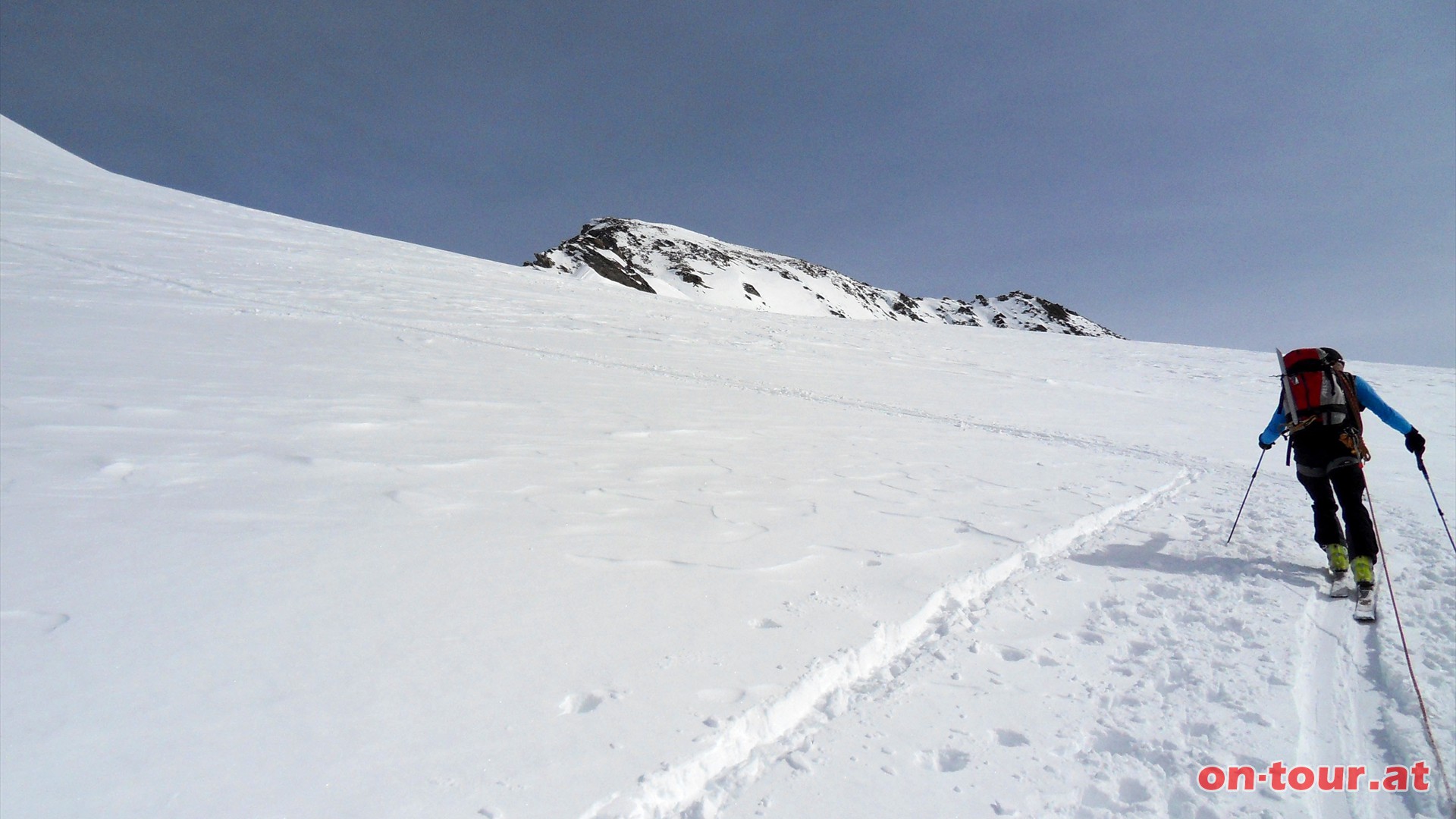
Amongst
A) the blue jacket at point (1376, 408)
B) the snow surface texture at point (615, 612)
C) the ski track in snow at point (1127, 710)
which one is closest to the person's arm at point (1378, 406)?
the blue jacket at point (1376, 408)

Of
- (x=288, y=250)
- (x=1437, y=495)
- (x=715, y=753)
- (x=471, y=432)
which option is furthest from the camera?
(x=288, y=250)

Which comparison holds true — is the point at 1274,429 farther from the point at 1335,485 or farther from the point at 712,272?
the point at 712,272

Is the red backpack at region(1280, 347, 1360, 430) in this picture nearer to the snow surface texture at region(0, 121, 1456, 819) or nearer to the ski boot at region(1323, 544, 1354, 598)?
Answer: the ski boot at region(1323, 544, 1354, 598)

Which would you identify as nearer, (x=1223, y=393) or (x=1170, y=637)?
(x=1170, y=637)

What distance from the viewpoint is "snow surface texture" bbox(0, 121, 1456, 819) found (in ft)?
6.86

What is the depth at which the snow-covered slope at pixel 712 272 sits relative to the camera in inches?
3412

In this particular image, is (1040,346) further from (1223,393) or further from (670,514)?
(670,514)

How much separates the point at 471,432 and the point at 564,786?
14.4 feet

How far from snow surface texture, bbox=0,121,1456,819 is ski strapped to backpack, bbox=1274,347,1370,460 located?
0.99m

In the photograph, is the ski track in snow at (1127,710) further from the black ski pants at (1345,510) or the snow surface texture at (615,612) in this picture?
the black ski pants at (1345,510)

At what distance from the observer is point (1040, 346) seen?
2238 cm

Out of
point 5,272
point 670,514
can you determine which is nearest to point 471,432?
point 670,514

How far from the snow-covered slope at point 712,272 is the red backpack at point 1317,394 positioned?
66.1 m

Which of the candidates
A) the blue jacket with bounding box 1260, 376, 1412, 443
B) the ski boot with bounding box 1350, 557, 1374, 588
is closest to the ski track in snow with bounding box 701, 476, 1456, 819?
the ski boot with bounding box 1350, 557, 1374, 588
